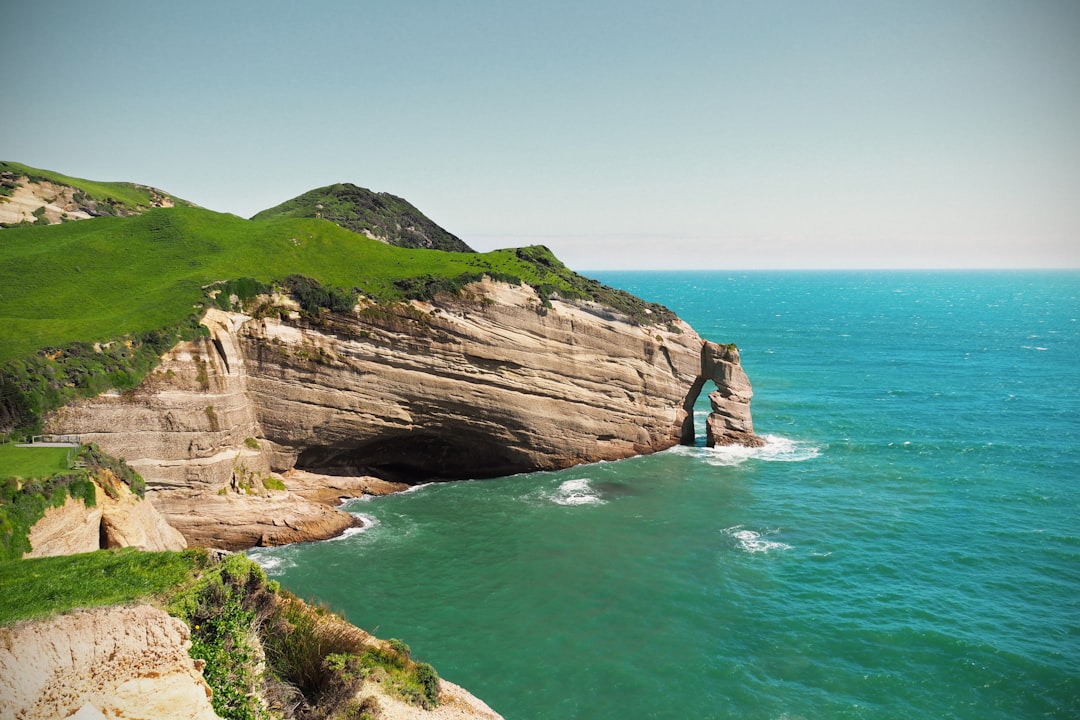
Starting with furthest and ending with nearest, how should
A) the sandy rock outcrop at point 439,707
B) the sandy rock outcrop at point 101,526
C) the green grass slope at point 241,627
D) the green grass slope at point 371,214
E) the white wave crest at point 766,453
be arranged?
the green grass slope at point 371,214, the white wave crest at point 766,453, the sandy rock outcrop at point 101,526, the sandy rock outcrop at point 439,707, the green grass slope at point 241,627

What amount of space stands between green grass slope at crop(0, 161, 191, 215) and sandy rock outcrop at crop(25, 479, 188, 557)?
37.6m

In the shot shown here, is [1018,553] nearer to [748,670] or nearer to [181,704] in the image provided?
[748,670]

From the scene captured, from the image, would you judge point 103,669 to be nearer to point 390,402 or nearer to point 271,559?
point 271,559

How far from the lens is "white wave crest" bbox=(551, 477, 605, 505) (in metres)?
40.3

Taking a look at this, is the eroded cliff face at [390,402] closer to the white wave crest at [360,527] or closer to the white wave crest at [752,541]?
the white wave crest at [360,527]

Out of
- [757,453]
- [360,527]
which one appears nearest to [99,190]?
[360,527]

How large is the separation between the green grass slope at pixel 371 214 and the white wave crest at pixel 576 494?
29.6 m

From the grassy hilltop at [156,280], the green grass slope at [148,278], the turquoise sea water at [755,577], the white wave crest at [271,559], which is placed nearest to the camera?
the turquoise sea water at [755,577]

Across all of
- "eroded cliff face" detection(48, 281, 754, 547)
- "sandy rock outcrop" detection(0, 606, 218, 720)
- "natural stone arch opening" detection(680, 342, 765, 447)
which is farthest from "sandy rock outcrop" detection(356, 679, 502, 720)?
"natural stone arch opening" detection(680, 342, 765, 447)

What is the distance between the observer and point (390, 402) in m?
40.4

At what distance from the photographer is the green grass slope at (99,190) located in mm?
51447

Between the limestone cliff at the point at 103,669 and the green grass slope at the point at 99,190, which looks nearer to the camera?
the limestone cliff at the point at 103,669

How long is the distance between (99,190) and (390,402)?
39.5m

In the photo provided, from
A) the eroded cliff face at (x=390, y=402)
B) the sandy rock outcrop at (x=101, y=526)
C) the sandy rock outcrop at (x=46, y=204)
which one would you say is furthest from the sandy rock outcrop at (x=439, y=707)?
the sandy rock outcrop at (x=46, y=204)
